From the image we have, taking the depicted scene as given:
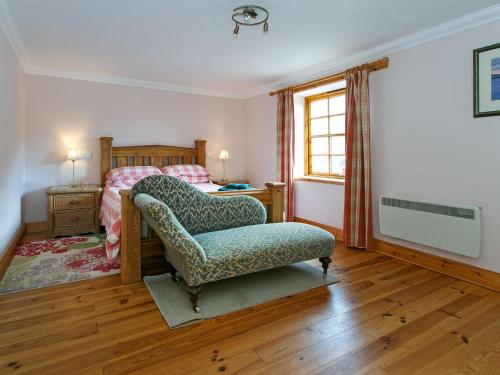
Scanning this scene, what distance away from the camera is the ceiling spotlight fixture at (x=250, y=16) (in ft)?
8.07

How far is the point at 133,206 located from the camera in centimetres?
255

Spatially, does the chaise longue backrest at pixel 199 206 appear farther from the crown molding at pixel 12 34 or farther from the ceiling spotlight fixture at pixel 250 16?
the crown molding at pixel 12 34

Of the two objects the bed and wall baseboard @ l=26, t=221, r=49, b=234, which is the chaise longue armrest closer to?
the bed

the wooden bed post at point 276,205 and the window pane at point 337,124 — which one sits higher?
the window pane at point 337,124

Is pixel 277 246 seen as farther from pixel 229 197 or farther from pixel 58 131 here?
pixel 58 131

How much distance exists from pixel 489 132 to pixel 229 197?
2.22 m

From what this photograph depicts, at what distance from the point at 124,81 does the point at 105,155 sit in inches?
45.1

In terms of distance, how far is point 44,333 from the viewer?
6.06ft

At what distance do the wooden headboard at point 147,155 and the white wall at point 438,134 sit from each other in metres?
2.91

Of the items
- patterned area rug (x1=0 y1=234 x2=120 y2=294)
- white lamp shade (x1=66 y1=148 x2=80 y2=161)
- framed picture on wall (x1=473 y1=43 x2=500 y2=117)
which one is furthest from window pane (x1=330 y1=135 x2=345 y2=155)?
white lamp shade (x1=66 y1=148 x2=80 y2=161)

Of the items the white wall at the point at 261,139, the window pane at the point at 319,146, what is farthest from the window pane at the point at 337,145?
the white wall at the point at 261,139

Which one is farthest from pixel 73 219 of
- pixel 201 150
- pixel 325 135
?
pixel 325 135

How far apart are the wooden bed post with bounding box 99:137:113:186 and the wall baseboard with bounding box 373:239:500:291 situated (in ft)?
12.2

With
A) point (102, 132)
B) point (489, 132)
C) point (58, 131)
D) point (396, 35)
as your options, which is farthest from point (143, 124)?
point (489, 132)
